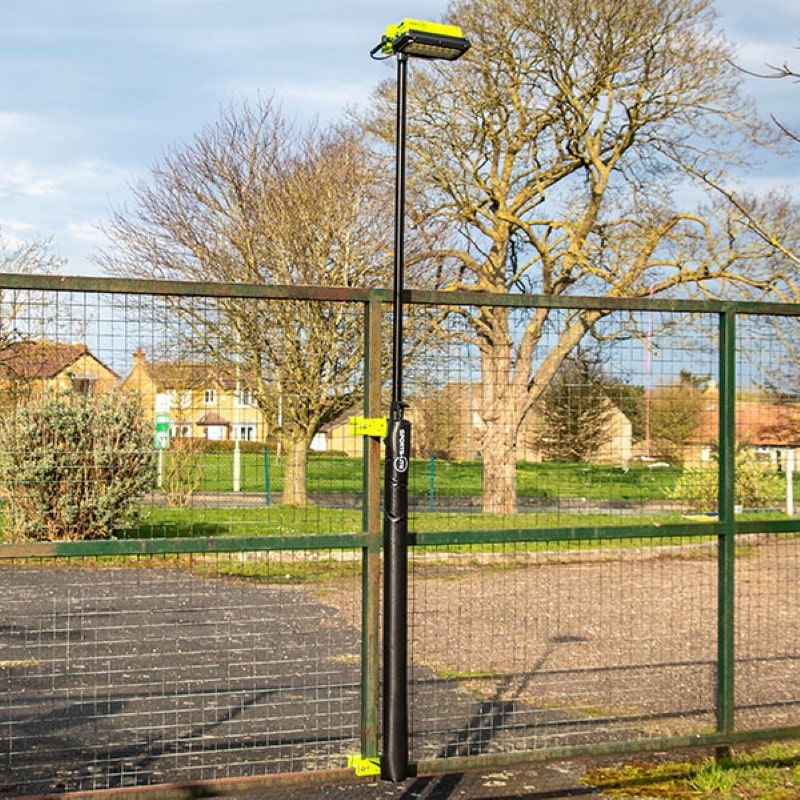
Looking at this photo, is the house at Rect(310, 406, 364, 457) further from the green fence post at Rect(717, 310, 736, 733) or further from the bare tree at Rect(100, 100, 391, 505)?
the bare tree at Rect(100, 100, 391, 505)

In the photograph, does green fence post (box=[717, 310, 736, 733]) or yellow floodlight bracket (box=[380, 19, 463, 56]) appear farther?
green fence post (box=[717, 310, 736, 733])

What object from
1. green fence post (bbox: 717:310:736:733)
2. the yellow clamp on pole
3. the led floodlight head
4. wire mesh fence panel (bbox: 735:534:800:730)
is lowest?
wire mesh fence panel (bbox: 735:534:800:730)

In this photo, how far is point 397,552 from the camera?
15.2 feet

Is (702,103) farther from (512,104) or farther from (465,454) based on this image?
(465,454)

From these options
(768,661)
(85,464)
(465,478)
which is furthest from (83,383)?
(768,661)

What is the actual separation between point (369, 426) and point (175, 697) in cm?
297

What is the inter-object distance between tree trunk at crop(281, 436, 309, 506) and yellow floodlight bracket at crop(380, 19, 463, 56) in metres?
1.82

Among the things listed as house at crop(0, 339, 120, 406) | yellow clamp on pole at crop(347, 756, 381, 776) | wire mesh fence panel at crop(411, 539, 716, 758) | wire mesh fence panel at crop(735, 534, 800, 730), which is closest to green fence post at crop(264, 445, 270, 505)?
house at crop(0, 339, 120, 406)

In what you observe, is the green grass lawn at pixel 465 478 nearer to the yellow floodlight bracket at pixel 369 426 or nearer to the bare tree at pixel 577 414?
the bare tree at pixel 577 414

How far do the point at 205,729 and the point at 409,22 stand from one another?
411 cm

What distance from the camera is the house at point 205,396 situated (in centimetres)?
484

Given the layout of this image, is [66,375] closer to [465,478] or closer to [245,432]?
[245,432]

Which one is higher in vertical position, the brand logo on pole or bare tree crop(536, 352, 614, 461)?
bare tree crop(536, 352, 614, 461)

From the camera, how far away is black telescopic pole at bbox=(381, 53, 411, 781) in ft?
15.1
